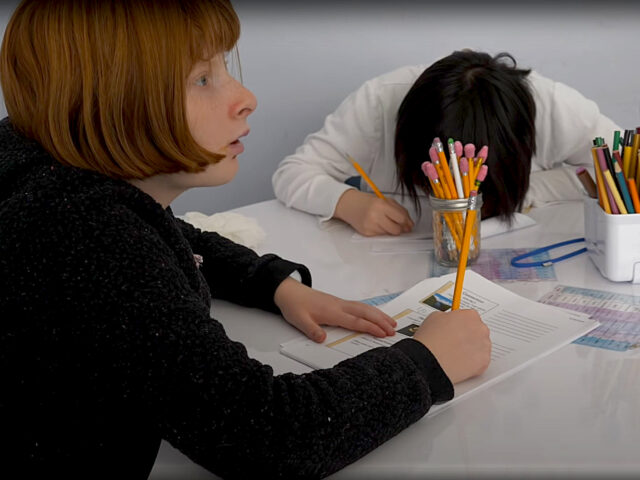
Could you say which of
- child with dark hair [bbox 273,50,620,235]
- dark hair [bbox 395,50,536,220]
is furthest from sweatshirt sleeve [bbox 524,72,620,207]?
dark hair [bbox 395,50,536,220]

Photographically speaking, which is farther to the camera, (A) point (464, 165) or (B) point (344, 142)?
(B) point (344, 142)

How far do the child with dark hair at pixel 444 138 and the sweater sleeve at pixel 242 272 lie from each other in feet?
0.95

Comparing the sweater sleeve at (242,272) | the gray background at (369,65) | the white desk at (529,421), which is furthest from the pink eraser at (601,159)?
the gray background at (369,65)

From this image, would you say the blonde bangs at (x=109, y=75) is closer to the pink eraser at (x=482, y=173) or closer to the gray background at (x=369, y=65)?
the pink eraser at (x=482, y=173)

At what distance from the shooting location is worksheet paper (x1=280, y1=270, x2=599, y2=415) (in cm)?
75

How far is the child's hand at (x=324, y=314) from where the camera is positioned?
82 cm

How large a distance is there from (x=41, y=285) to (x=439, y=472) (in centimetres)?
34

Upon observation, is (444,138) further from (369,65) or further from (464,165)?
(369,65)

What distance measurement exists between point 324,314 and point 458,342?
0.19 m

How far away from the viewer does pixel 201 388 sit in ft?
1.79

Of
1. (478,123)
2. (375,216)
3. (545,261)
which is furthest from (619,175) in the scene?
(375,216)

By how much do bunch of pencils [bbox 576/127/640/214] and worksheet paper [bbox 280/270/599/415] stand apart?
0.61ft

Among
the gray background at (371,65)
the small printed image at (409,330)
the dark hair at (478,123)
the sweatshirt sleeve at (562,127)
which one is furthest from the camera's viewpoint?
the gray background at (371,65)

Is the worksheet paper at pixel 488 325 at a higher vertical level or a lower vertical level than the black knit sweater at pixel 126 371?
lower
